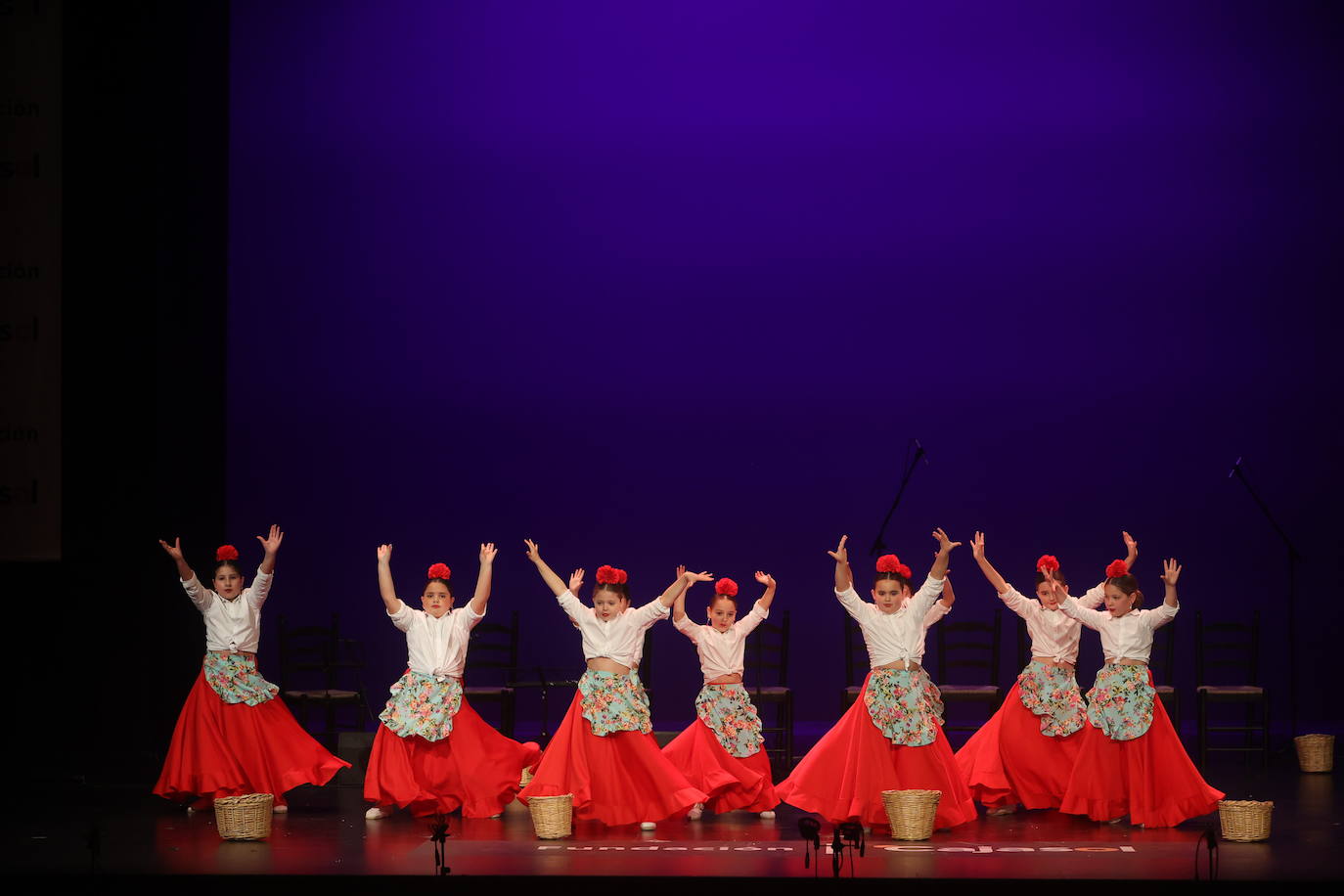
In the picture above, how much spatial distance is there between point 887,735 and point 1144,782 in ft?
3.65

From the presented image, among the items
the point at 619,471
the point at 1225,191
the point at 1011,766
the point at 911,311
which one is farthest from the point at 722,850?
the point at 1225,191

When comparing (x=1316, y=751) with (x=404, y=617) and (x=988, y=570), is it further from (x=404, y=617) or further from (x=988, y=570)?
(x=404, y=617)

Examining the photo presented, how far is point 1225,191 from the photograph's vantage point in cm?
910

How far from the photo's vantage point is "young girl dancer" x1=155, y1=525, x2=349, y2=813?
6.93m

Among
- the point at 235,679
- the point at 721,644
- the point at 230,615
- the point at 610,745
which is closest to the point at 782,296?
the point at 721,644

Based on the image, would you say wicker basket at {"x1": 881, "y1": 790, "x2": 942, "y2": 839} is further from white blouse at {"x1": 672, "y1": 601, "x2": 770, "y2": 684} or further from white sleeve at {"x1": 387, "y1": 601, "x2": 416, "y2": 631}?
white sleeve at {"x1": 387, "y1": 601, "x2": 416, "y2": 631}

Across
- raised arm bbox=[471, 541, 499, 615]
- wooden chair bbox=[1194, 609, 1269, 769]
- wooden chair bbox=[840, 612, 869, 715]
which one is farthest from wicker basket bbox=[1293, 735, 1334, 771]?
raised arm bbox=[471, 541, 499, 615]

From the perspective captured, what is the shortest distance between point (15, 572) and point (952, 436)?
541 cm

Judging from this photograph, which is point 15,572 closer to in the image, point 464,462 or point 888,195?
point 464,462

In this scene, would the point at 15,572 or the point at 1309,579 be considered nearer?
the point at 15,572

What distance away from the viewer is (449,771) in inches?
264

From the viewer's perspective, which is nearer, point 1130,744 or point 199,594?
point 1130,744

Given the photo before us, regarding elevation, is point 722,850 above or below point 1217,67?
below

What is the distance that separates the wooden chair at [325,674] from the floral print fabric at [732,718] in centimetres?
224
